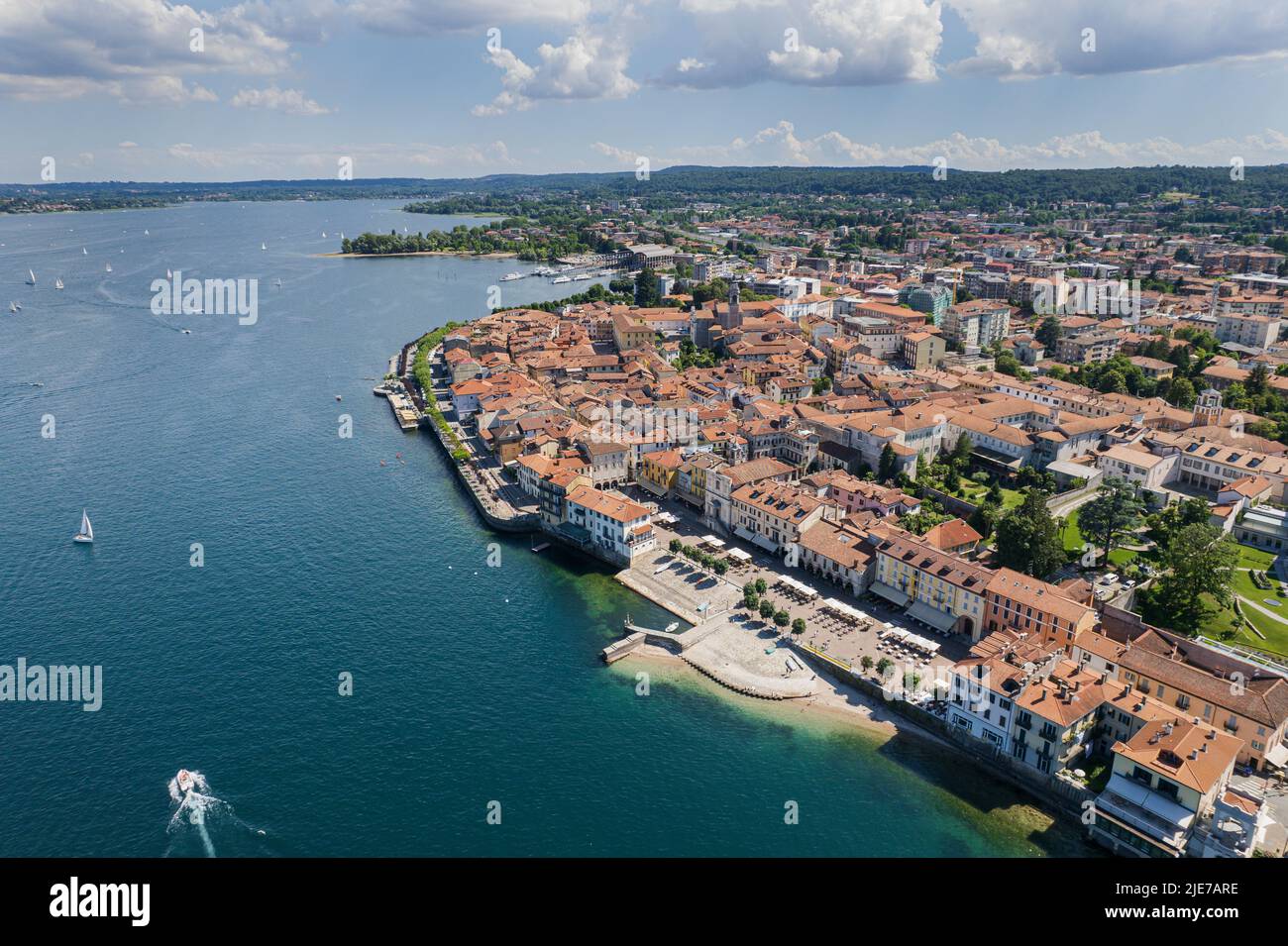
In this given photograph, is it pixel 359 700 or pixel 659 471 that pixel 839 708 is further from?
pixel 659 471

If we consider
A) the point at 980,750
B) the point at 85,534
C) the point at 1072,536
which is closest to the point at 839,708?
the point at 980,750

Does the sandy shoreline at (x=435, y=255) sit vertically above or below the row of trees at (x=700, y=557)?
above

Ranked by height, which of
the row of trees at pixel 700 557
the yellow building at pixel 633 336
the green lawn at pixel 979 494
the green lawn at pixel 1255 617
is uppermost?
the yellow building at pixel 633 336

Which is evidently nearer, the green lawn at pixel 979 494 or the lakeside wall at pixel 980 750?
the lakeside wall at pixel 980 750

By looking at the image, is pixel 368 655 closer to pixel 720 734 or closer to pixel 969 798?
pixel 720 734

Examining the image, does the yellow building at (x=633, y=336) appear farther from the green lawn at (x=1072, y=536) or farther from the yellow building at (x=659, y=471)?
the green lawn at (x=1072, y=536)

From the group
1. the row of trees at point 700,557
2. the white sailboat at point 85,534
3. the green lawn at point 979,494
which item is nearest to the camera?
the row of trees at point 700,557

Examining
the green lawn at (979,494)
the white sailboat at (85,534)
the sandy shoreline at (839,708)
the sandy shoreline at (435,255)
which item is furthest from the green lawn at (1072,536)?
the sandy shoreline at (435,255)

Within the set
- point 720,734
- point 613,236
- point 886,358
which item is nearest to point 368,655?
point 720,734
